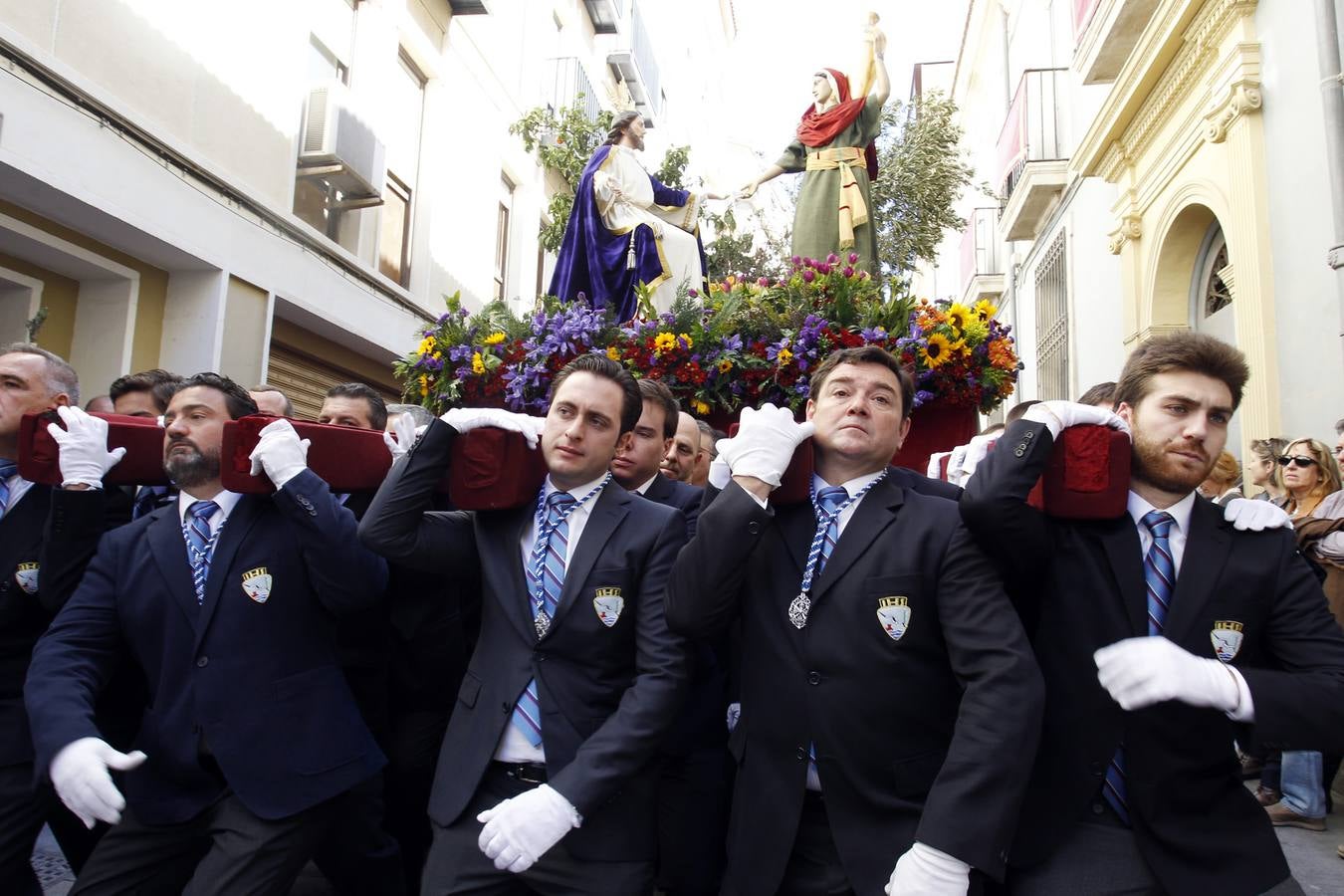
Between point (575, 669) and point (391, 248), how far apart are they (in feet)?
40.3

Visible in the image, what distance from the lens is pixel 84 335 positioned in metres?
8.59

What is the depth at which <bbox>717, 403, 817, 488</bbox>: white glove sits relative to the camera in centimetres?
235

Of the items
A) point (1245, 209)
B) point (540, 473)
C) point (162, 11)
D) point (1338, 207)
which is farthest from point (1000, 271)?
point (540, 473)

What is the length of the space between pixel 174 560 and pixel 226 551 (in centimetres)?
16

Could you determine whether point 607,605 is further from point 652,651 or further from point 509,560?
point 509,560

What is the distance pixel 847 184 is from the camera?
7215 millimetres

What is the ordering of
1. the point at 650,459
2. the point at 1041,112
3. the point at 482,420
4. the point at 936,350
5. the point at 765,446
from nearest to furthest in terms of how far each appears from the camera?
the point at 765,446
the point at 482,420
the point at 650,459
the point at 936,350
the point at 1041,112

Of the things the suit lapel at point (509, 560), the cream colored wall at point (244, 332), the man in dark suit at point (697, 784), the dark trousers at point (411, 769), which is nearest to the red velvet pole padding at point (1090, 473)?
the man in dark suit at point (697, 784)

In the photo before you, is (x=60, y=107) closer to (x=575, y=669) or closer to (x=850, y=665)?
(x=575, y=669)

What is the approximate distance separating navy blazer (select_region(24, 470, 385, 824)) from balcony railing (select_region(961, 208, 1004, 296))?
18.4 meters

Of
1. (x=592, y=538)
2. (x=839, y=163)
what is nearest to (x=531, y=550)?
(x=592, y=538)

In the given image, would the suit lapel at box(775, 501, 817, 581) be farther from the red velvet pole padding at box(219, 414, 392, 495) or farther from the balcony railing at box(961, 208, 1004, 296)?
the balcony railing at box(961, 208, 1004, 296)

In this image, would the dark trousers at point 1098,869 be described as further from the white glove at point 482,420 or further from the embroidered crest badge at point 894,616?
the white glove at point 482,420

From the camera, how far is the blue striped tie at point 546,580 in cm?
253
